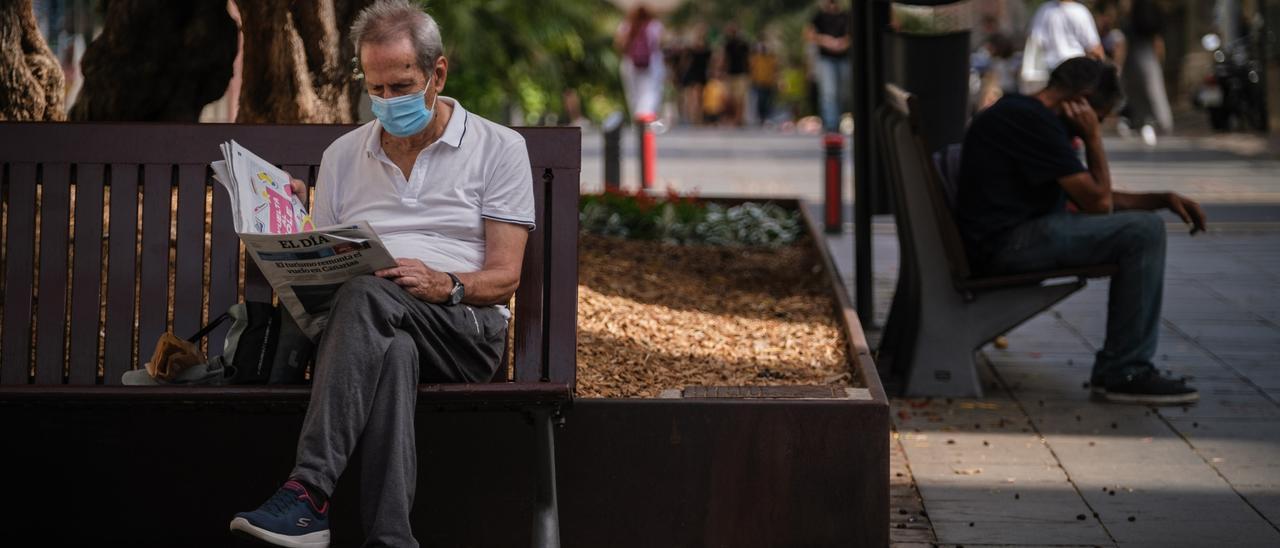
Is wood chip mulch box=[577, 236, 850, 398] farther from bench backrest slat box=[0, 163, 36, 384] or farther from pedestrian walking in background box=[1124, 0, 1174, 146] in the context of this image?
pedestrian walking in background box=[1124, 0, 1174, 146]

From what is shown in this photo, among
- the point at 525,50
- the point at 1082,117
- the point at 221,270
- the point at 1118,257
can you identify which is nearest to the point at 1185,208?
the point at 1118,257

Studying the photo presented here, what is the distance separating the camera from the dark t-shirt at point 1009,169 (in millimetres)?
6609

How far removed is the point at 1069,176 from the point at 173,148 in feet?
11.3

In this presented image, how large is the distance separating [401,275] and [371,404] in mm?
359

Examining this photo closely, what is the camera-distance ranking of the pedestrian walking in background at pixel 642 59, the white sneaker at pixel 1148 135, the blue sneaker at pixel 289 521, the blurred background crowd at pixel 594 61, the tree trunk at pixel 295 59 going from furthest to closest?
the pedestrian walking in background at pixel 642 59
the white sneaker at pixel 1148 135
the blurred background crowd at pixel 594 61
the tree trunk at pixel 295 59
the blue sneaker at pixel 289 521

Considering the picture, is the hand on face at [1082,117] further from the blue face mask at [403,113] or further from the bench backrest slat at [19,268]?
the bench backrest slat at [19,268]

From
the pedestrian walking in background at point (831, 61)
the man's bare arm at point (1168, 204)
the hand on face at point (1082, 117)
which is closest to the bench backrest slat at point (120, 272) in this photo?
the hand on face at point (1082, 117)

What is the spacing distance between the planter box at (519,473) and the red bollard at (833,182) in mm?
7738

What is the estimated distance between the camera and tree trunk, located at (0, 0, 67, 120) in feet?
19.4

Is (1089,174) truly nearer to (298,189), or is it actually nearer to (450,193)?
(450,193)

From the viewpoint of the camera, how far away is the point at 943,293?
682 cm

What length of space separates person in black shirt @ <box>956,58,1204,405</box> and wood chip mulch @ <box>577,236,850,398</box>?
2.60 ft

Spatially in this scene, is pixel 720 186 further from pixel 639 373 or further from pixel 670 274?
pixel 639 373

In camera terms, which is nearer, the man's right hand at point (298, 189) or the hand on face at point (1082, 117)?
the man's right hand at point (298, 189)
